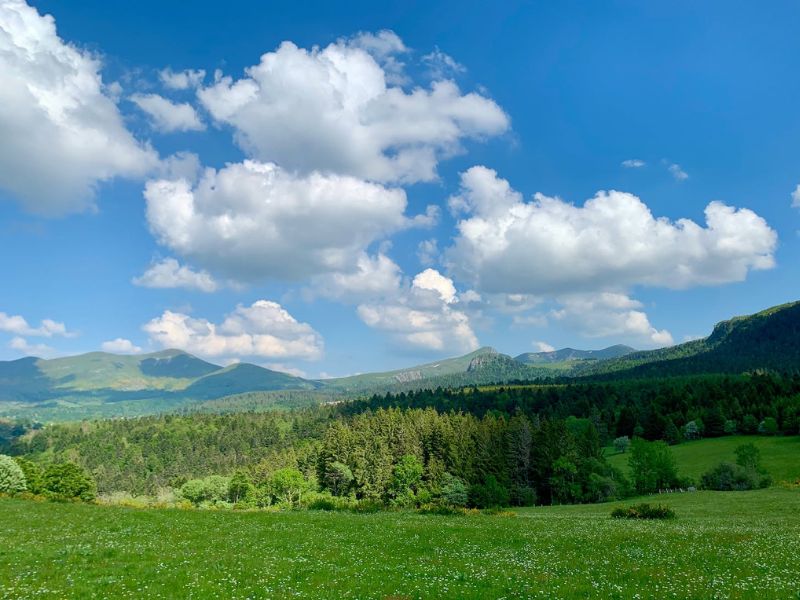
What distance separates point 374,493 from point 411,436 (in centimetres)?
2072

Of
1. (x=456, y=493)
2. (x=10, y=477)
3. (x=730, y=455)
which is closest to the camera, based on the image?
(x=10, y=477)

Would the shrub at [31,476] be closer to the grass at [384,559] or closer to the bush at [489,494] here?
the grass at [384,559]

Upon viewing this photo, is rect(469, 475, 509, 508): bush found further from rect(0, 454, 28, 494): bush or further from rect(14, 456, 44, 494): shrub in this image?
rect(0, 454, 28, 494): bush

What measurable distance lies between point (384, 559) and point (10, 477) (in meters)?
92.9

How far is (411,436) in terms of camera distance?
492ft

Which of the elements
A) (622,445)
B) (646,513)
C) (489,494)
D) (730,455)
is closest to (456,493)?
(489,494)

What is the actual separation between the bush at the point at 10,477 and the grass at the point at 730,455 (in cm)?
13941

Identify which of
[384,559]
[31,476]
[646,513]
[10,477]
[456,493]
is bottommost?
[456,493]

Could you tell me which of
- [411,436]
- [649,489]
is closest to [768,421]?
[649,489]

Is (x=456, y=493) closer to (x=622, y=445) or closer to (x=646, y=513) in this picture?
(x=646, y=513)

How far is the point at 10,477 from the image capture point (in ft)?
276

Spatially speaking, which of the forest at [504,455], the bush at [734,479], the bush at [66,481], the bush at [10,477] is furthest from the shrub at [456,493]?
the bush at [10,477]

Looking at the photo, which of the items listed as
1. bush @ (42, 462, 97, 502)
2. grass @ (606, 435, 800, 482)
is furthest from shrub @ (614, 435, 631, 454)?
bush @ (42, 462, 97, 502)

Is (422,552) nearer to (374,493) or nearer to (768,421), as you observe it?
(374,493)
